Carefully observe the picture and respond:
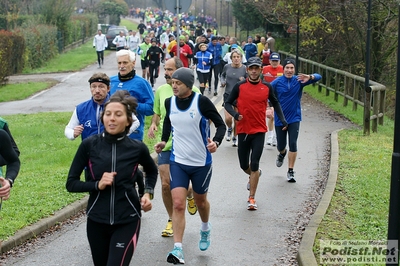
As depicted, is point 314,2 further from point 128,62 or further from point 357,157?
point 128,62

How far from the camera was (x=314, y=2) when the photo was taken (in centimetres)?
2436

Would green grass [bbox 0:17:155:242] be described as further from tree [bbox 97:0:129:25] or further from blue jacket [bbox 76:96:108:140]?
tree [bbox 97:0:129:25]

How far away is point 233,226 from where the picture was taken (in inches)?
344

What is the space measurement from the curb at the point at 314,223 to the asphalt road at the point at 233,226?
0.65 feet

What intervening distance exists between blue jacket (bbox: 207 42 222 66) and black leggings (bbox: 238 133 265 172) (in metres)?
14.8

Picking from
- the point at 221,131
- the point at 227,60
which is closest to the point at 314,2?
the point at 227,60

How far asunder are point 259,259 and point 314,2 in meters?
18.1

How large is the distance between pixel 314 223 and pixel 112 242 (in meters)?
3.75

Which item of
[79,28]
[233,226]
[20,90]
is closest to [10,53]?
[20,90]

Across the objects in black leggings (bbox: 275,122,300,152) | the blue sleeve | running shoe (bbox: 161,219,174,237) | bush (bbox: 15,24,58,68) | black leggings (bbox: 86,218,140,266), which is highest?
the blue sleeve

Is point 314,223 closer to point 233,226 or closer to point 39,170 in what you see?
point 233,226

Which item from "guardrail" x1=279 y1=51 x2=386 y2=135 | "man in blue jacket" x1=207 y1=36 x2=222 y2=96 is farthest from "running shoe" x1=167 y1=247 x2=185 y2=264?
"man in blue jacket" x1=207 y1=36 x2=222 y2=96

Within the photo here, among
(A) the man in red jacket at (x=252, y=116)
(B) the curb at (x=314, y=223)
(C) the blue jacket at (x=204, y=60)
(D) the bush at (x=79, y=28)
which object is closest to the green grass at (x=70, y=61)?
(D) the bush at (x=79, y=28)

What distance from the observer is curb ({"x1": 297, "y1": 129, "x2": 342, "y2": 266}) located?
277 inches
